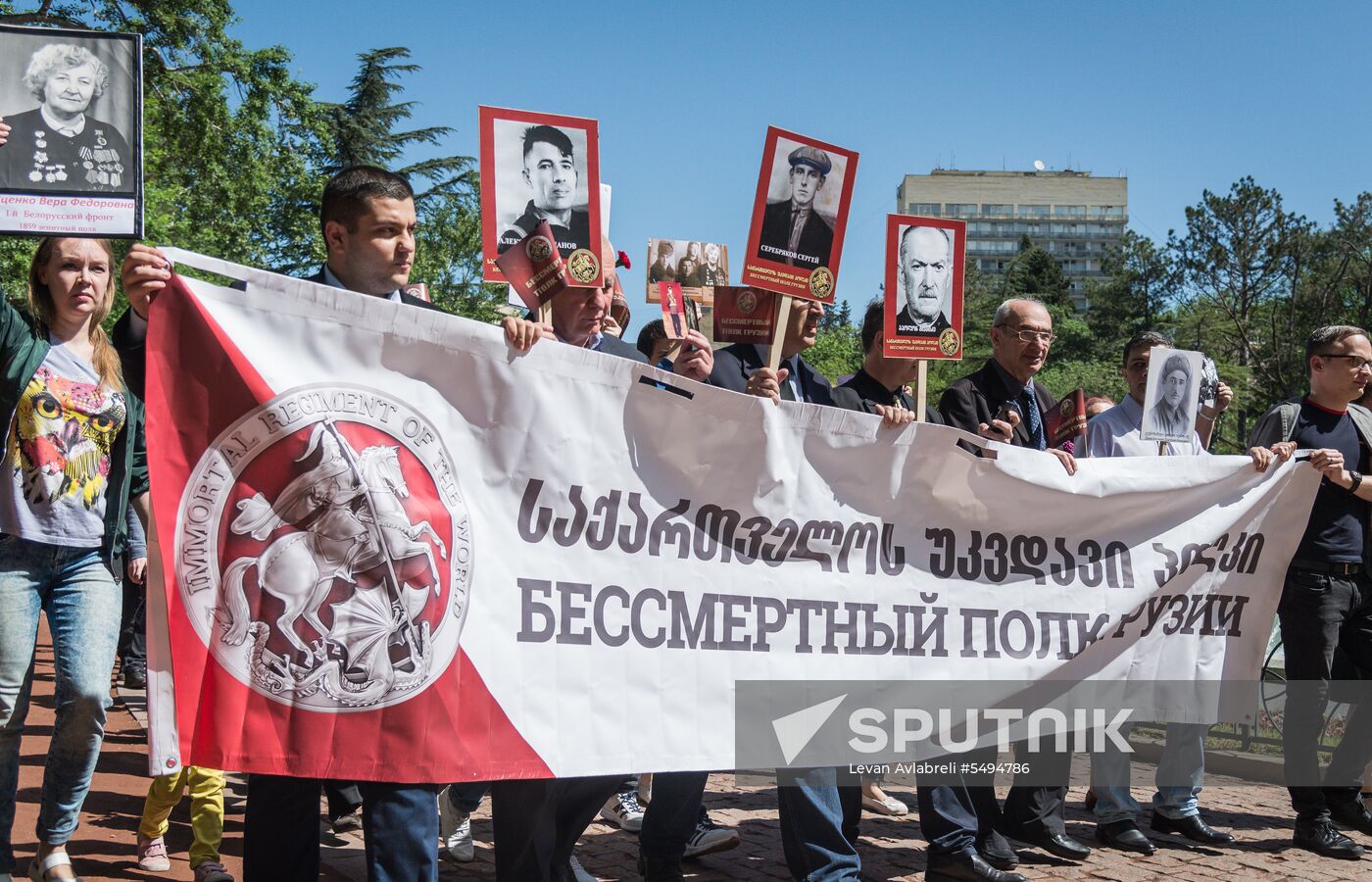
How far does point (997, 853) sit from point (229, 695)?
3.39 m

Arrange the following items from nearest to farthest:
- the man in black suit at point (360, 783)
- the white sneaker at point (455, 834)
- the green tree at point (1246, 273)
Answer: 1. the man in black suit at point (360, 783)
2. the white sneaker at point (455, 834)
3. the green tree at point (1246, 273)

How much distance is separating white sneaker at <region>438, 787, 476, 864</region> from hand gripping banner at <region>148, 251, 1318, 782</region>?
1.57 metres

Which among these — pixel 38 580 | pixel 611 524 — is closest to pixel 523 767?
pixel 611 524

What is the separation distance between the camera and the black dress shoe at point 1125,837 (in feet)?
19.4

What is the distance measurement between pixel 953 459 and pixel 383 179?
7.59 feet

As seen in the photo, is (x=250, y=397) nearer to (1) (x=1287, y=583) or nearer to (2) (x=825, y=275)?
(2) (x=825, y=275)

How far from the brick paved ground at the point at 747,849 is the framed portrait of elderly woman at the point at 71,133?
8.11ft

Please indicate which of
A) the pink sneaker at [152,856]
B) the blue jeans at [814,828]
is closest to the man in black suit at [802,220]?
the blue jeans at [814,828]

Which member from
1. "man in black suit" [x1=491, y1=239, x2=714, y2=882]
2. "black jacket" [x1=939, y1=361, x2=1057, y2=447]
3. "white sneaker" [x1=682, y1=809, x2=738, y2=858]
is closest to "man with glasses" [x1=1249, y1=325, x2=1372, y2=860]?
"black jacket" [x1=939, y1=361, x2=1057, y2=447]

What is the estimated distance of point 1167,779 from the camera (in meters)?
6.24

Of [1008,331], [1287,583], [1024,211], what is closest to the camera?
[1008,331]

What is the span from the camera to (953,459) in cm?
496

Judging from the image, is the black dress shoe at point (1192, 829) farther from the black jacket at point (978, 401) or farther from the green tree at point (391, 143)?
the green tree at point (391, 143)

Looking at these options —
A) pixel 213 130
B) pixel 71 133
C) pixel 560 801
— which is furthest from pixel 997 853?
pixel 213 130
